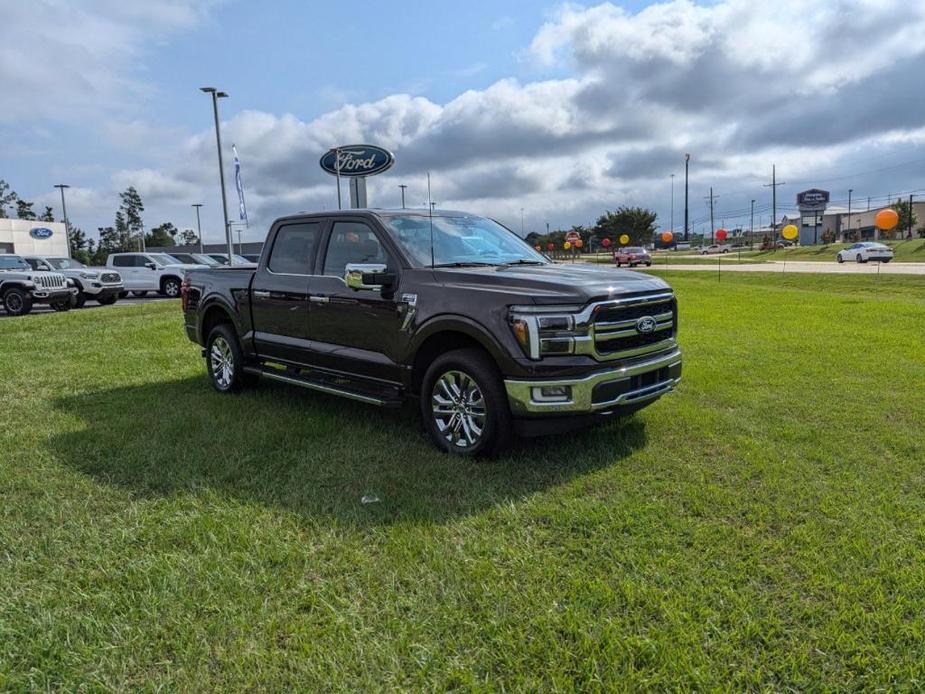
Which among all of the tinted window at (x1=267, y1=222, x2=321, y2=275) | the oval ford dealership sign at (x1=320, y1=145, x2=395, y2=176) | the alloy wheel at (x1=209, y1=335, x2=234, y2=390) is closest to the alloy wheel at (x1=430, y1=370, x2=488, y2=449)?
the tinted window at (x1=267, y1=222, x2=321, y2=275)

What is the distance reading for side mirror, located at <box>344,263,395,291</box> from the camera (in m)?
4.88

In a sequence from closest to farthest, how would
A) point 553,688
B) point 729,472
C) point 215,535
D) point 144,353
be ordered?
point 553,688 → point 215,535 → point 729,472 → point 144,353

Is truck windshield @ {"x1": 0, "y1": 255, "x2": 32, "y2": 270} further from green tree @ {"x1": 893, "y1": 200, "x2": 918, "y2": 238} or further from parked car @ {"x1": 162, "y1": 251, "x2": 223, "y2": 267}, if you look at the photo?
green tree @ {"x1": 893, "y1": 200, "x2": 918, "y2": 238}

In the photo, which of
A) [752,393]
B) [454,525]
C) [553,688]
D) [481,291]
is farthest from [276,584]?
[752,393]

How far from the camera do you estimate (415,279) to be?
5.01m

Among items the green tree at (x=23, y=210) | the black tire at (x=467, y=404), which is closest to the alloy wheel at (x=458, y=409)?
the black tire at (x=467, y=404)

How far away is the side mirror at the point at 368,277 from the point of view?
4.88m

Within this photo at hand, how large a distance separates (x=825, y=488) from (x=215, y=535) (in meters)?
3.58

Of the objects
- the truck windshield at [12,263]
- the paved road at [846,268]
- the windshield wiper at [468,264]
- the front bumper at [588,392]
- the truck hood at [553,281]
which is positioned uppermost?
the truck windshield at [12,263]

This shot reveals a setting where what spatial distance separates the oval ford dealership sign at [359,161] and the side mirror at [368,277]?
56.5ft

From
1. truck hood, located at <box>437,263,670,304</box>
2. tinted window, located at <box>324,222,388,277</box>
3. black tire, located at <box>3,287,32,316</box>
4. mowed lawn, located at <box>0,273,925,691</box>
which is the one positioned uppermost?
tinted window, located at <box>324,222,388,277</box>

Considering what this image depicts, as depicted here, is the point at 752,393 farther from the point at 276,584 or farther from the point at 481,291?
the point at 276,584

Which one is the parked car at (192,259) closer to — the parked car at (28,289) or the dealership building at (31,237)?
the parked car at (28,289)

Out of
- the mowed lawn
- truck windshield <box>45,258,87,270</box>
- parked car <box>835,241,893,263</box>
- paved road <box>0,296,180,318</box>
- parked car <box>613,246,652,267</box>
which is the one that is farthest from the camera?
parked car <box>613,246,652,267</box>
